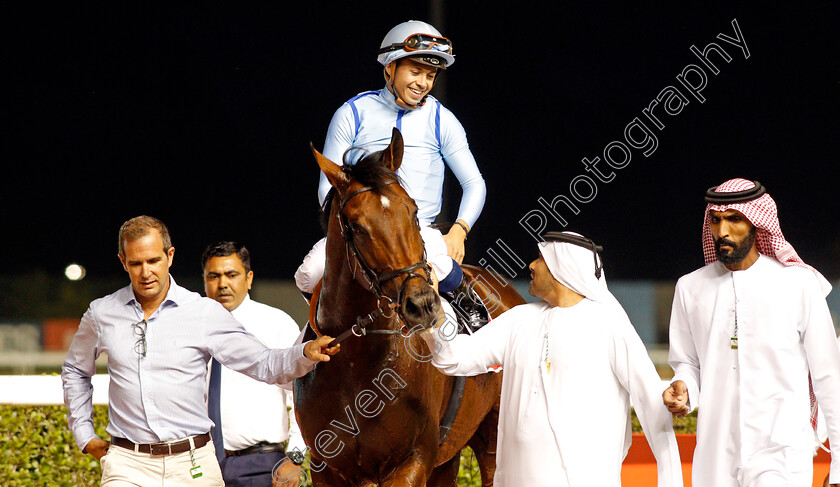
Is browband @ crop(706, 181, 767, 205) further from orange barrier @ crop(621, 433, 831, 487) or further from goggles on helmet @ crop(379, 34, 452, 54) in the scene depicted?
orange barrier @ crop(621, 433, 831, 487)

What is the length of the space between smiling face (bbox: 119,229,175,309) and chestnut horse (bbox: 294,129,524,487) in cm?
58

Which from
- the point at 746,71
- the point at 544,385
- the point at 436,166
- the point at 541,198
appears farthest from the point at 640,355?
the point at 746,71

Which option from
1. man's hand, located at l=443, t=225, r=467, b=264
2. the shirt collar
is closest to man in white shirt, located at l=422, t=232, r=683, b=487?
man's hand, located at l=443, t=225, r=467, b=264

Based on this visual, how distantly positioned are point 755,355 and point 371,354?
1.49 meters

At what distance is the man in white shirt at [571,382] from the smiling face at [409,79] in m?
1.06

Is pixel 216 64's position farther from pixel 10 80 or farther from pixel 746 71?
pixel 746 71

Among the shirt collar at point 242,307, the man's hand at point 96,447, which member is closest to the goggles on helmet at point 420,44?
the shirt collar at point 242,307

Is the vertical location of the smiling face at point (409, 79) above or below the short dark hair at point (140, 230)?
above

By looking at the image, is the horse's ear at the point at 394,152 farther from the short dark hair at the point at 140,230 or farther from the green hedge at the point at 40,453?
the green hedge at the point at 40,453

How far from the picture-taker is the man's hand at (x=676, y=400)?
A: 2.86m

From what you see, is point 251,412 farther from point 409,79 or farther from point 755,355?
point 755,355

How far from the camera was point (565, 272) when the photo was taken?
3.11m

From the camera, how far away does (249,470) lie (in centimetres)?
407

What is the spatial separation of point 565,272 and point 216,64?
5637mm
